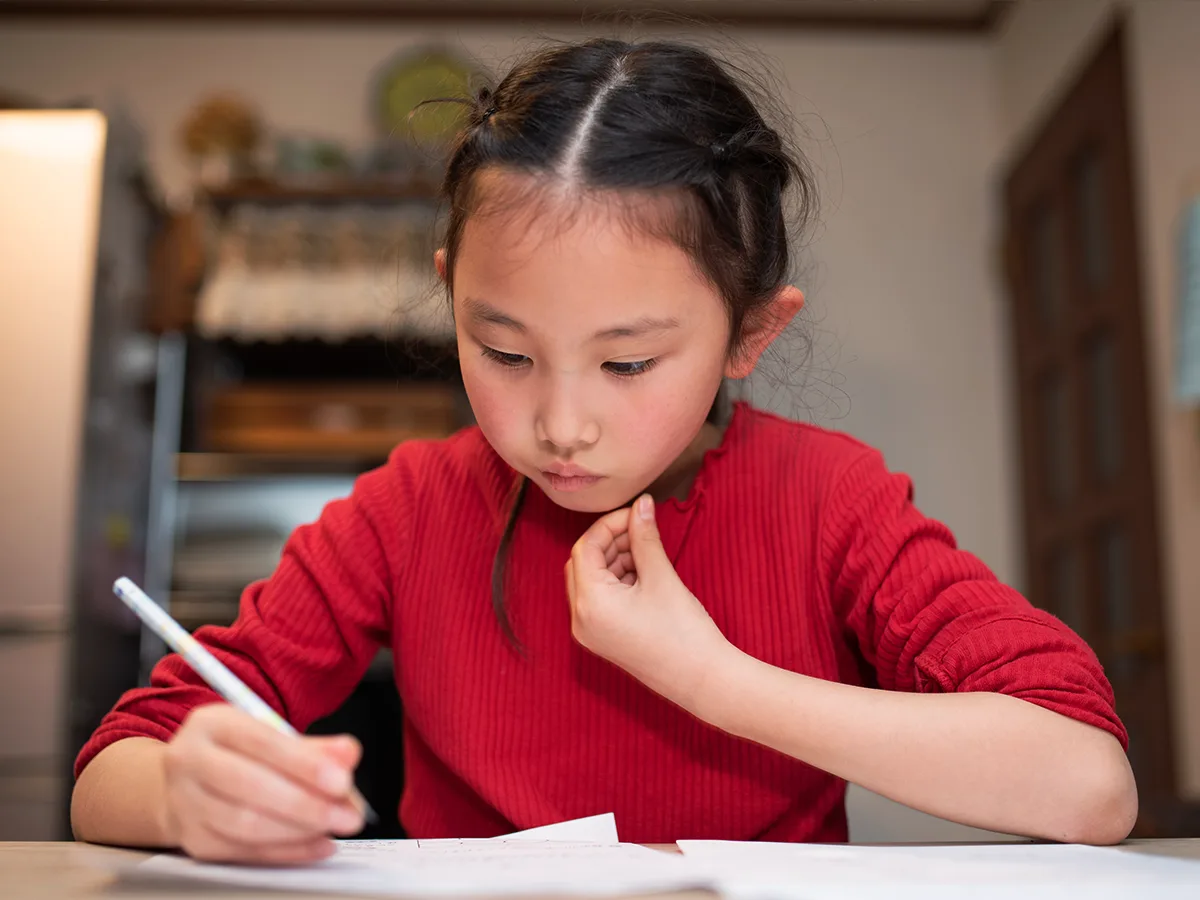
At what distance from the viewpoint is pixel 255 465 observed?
2.93 m

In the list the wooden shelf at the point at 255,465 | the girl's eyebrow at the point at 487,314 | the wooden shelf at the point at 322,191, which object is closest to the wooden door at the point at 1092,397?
the wooden shelf at the point at 322,191

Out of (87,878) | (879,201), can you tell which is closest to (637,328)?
(87,878)

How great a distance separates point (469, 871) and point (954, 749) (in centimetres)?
31

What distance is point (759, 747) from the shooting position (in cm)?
87

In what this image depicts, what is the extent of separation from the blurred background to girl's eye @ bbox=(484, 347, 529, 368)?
1.46m

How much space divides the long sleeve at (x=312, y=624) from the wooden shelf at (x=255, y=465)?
78.4 inches

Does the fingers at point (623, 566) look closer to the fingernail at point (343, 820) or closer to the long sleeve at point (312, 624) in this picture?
the long sleeve at point (312, 624)

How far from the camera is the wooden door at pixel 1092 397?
8.02 ft

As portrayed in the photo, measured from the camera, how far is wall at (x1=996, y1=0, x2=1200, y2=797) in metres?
2.25

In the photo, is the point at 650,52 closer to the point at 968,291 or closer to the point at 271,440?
the point at 271,440

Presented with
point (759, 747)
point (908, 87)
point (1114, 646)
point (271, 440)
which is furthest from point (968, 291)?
point (759, 747)

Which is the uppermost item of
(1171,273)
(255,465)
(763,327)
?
(1171,273)

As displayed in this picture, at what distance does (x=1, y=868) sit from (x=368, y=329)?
7.96 feet

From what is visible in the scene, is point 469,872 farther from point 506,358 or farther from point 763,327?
point 763,327
